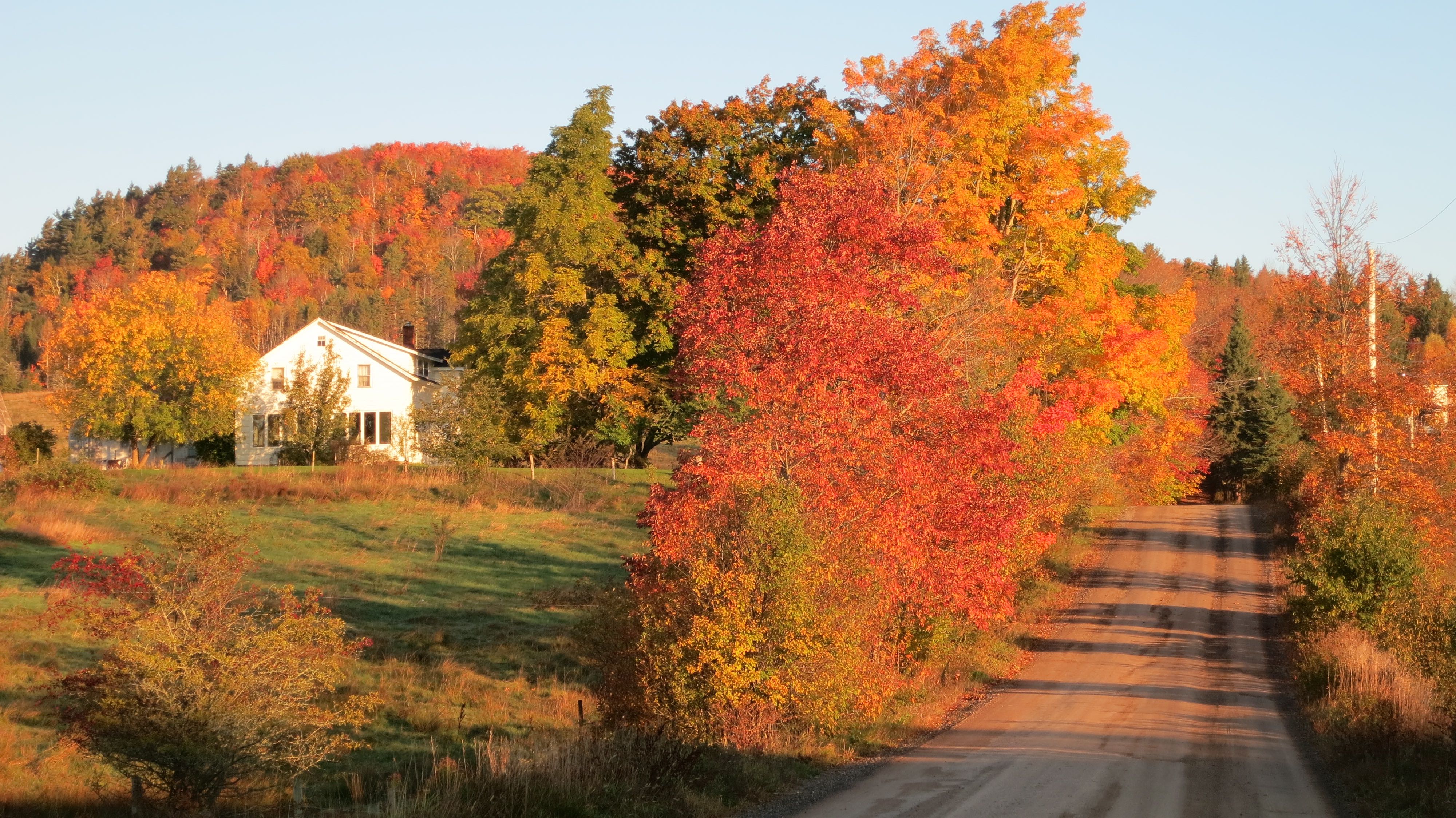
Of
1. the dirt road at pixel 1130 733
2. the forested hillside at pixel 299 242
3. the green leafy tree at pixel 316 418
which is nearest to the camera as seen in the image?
the dirt road at pixel 1130 733

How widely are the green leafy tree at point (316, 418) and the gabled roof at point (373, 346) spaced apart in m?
2.93

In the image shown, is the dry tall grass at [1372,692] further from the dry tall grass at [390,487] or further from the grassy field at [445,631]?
the dry tall grass at [390,487]

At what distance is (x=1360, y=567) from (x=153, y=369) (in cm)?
5486

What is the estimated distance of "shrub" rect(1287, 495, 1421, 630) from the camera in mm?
19609

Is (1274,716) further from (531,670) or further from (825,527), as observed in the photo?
(531,670)

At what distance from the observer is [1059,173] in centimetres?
3002

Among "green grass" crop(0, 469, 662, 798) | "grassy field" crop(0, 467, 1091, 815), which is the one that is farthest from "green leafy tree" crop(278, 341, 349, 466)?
"grassy field" crop(0, 467, 1091, 815)

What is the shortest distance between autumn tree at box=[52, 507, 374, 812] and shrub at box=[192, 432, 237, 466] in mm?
52176

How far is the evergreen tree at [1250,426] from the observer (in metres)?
50.7

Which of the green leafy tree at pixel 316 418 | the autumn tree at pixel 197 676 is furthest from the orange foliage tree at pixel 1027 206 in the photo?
the green leafy tree at pixel 316 418

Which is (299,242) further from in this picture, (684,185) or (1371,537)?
(1371,537)

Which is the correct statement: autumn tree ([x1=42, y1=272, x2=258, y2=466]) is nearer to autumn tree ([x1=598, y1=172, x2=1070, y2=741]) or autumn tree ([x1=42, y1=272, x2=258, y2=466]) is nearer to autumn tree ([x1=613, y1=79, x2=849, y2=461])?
autumn tree ([x1=613, y1=79, x2=849, y2=461])

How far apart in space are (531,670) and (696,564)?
8.64m

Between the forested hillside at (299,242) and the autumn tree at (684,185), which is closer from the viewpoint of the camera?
the autumn tree at (684,185)
